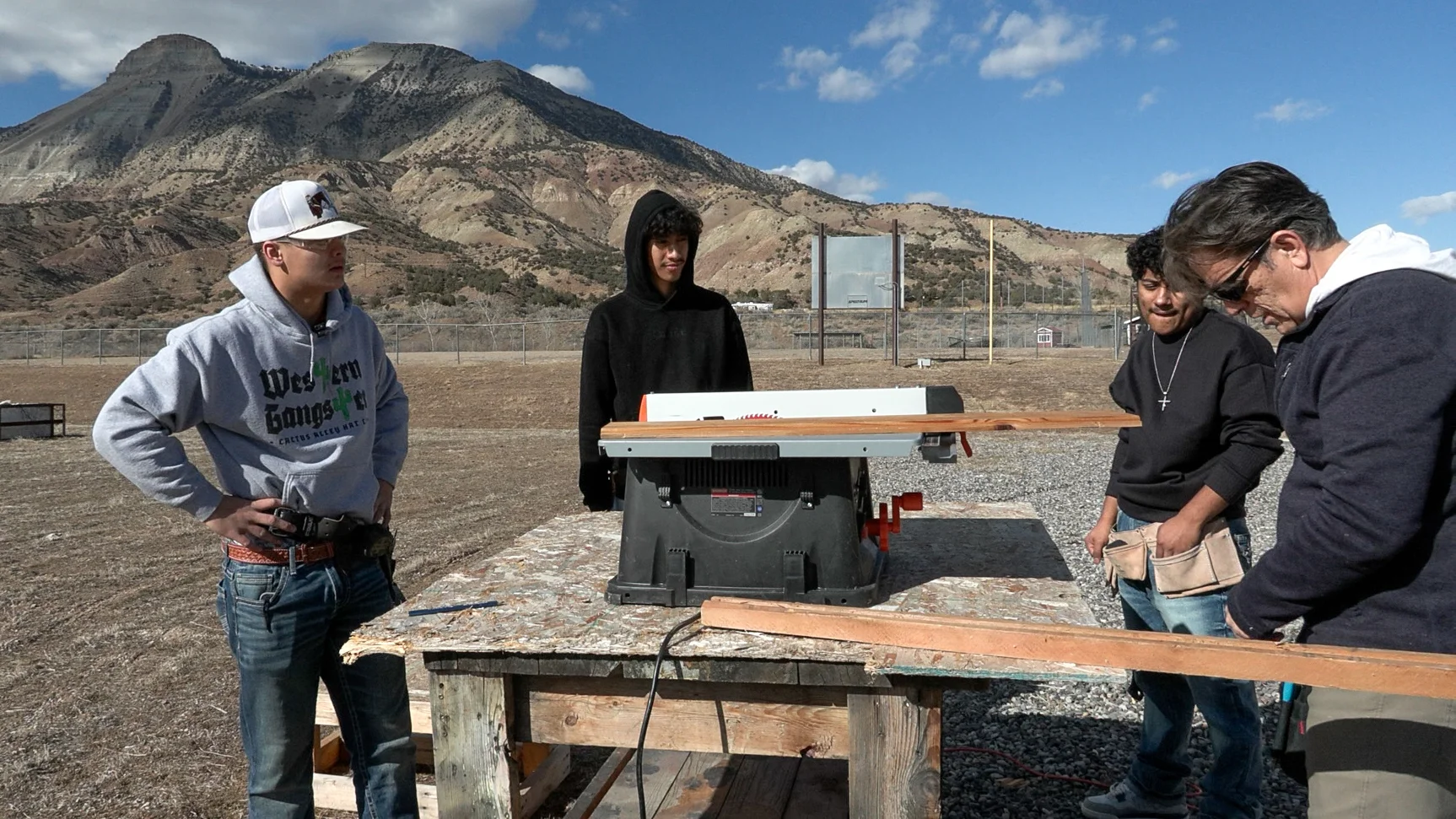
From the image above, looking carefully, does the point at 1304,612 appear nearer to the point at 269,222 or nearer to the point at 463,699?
the point at 463,699

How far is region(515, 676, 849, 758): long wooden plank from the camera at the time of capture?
194 cm

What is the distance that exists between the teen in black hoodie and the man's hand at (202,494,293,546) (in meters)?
1.16

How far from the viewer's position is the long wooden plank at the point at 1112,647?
4.90ft

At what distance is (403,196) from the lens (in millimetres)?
78875

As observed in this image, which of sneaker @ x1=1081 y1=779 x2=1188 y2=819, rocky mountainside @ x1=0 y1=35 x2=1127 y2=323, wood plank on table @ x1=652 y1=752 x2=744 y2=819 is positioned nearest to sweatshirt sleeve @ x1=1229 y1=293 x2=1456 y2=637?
sneaker @ x1=1081 y1=779 x2=1188 y2=819

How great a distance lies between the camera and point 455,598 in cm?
225

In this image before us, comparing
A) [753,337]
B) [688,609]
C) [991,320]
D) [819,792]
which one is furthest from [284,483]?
[753,337]

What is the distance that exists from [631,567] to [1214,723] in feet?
5.89

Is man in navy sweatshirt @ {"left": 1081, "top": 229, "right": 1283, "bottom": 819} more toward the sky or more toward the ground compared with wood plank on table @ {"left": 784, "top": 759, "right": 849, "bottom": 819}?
more toward the sky

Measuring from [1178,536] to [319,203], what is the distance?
8.10 feet

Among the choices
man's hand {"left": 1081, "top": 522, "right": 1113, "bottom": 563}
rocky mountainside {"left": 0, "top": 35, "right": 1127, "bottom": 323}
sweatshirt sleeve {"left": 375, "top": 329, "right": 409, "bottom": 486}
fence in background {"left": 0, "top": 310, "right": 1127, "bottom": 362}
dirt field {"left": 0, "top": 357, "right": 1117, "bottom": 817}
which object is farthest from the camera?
rocky mountainside {"left": 0, "top": 35, "right": 1127, "bottom": 323}

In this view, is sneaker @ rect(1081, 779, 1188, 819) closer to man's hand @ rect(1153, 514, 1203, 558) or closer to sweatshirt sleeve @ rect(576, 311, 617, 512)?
man's hand @ rect(1153, 514, 1203, 558)


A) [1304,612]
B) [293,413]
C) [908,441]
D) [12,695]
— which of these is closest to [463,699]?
[293,413]

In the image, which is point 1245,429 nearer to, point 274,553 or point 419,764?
point 274,553
